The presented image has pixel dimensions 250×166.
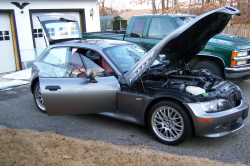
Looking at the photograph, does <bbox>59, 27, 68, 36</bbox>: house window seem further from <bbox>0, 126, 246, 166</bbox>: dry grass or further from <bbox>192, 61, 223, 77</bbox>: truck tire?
<bbox>0, 126, 246, 166</bbox>: dry grass

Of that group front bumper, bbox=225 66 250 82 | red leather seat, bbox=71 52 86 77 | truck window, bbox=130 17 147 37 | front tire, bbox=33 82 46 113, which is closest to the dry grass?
red leather seat, bbox=71 52 86 77

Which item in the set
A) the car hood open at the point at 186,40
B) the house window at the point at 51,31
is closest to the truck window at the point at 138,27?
the house window at the point at 51,31

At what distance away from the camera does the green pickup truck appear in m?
6.29

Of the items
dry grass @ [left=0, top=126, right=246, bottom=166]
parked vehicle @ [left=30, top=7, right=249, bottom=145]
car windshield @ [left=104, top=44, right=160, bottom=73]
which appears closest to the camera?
dry grass @ [left=0, top=126, right=246, bottom=166]

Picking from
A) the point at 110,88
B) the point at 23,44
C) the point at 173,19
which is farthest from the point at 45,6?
the point at 110,88

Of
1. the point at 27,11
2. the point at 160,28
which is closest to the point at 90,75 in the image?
the point at 160,28

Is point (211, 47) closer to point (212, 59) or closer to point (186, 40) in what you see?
point (212, 59)

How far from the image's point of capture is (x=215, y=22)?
13.4 feet

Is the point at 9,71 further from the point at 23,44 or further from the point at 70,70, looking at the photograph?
the point at 70,70

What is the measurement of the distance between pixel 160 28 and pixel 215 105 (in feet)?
14.2

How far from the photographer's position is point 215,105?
3.53 m

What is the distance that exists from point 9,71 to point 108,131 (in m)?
7.90

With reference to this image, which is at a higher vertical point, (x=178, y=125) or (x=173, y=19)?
Answer: (x=173, y=19)

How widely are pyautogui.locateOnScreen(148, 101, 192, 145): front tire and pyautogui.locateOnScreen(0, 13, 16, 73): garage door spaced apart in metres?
8.65
